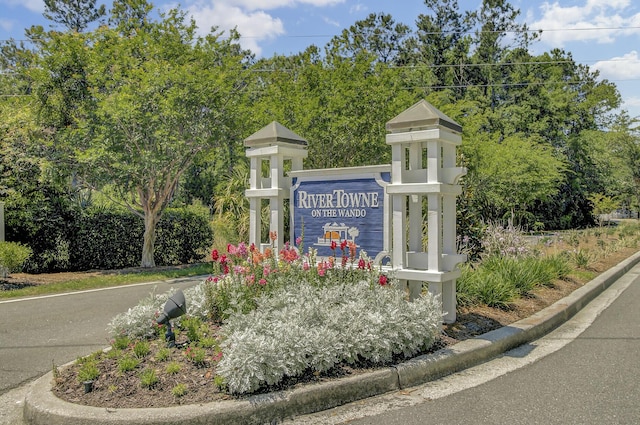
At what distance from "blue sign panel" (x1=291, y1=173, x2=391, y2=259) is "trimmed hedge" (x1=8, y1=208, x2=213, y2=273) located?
9079mm

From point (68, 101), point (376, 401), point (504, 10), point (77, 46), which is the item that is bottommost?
point (376, 401)

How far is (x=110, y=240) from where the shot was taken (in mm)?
14172

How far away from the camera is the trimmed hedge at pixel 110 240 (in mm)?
13270

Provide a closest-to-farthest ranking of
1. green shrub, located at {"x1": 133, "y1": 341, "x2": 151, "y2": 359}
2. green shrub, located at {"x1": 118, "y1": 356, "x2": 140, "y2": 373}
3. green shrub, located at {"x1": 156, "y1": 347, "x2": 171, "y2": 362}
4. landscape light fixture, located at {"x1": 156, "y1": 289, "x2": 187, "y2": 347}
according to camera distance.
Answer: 1. green shrub, located at {"x1": 118, "y1": 356, "x2": 140, "y2": 373}
2. green shrub, located at {"x1": 156, "y1": 347, "x2": 171, "y2": 362}
3. green shrub, located at {"x1": 133, "y1": 341, "x2": 151, "y2": 359}
4. landscape light fixture, located at {"x1": 156, "y1": 289, "x2": 187, "y2": 347}

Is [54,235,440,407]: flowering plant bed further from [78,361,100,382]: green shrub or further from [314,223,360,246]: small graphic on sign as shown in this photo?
[314,223,360,246]: small graphic on sign

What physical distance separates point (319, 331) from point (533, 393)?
1828mm

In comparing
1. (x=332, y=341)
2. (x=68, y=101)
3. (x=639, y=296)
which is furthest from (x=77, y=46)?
(x=639, y=296)

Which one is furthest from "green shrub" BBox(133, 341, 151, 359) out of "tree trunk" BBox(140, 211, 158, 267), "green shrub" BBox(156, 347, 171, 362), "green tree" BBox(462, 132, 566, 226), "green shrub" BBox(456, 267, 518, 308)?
"green tree" BBox(462, 132, 566, 226)

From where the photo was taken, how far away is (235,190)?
1584 cm

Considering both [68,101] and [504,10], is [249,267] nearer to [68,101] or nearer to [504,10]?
[68,101]

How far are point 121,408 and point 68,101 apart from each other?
1177cm

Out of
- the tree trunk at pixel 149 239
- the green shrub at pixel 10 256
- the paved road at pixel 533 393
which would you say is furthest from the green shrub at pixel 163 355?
the tree trunk at pixel 149 239

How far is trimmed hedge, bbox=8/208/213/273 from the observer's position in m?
13.3

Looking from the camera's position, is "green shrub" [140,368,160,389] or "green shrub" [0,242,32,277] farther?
"green shrub" [0,242,32,277]
